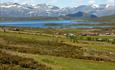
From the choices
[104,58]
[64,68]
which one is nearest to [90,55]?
[104,58]

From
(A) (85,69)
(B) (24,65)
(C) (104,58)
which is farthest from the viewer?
(C) (104,58)

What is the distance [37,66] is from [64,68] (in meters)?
3.51

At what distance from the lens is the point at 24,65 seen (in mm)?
34469

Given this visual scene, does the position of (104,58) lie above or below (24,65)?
below

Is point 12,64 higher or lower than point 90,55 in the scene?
higher

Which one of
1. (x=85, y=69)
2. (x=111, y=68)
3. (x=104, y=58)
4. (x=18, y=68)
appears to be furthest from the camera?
(x=104, y=58)

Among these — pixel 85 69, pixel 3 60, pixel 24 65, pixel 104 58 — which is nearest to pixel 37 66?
pixel 24 65

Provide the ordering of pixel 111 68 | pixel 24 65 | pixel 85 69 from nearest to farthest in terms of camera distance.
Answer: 1. pixel 24 65
2. pixel 85 69
3. pixel 111 68

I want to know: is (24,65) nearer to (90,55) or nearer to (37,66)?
(37,66)

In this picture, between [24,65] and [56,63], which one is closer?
[24,65]

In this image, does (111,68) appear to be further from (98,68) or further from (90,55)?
(90,55)

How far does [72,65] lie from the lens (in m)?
39.2

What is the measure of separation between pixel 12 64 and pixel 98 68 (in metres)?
11.5

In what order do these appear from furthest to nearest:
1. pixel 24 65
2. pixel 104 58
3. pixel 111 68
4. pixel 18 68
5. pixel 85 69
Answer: pixel 104 58 → pixel 111 68 → pixel 85 69 → pixel 24 65 → pixel 18 68
